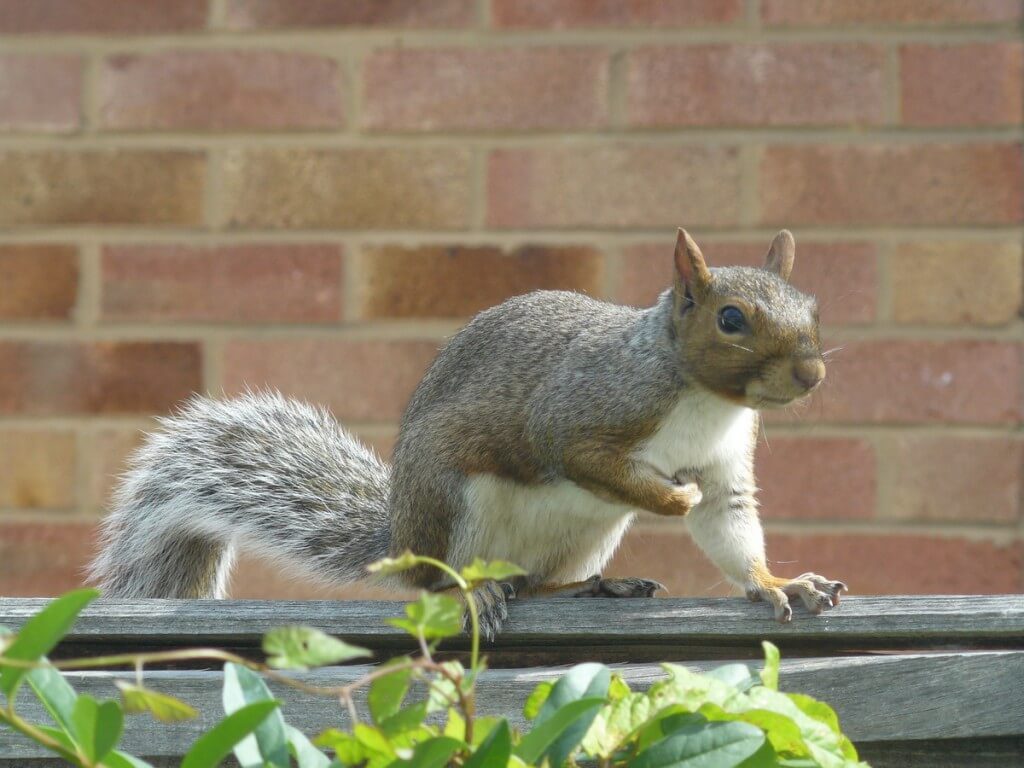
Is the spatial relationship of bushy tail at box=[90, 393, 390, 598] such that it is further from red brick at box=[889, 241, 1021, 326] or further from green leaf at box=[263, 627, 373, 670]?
green leaf at box=[263, 627, 373, 670]

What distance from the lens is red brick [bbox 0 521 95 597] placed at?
1.80m

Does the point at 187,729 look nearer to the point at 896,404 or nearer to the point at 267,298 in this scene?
the point at 267,298

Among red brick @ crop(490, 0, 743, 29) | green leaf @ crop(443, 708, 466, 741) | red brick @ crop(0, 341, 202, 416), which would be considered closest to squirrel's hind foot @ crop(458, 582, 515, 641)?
green leaf @ crop(443, 708, 466, 741)

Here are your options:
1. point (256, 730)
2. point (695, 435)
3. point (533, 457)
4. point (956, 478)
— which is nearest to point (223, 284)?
point (533, 457)

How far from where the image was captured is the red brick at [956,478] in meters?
1.75

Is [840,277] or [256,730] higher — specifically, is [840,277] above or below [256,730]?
above

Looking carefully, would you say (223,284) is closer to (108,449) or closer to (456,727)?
(108,449)

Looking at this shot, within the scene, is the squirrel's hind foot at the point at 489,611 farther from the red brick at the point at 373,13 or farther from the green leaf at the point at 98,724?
the red brick at the point at 373,13

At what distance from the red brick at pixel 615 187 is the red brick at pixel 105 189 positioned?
366 mm

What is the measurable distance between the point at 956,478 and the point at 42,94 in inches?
46.4

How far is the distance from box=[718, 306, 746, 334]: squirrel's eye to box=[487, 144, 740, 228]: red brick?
419 millimetres

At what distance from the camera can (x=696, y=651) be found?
1014mm

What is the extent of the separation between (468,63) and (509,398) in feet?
1.65

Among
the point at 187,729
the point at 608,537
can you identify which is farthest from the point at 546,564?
the point at 187,729
